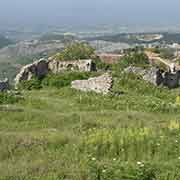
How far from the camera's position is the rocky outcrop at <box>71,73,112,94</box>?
1914cm

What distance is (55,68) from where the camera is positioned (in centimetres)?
2872

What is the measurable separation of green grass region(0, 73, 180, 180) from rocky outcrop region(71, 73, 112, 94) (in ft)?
8.16

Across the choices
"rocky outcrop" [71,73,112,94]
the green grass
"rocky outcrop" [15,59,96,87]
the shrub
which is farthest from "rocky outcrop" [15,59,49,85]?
the green grass

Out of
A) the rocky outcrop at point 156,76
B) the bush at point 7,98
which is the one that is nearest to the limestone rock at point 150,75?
the rocky outcrop at point 156,76

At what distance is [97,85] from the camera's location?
1952 cm

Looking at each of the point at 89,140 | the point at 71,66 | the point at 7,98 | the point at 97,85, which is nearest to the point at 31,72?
the point at 71,66

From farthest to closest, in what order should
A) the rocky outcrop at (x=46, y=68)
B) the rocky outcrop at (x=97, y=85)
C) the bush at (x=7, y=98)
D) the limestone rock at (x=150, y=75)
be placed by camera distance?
the rocky outcrop at (x=46, y=68) < the limestone rock at (x=150, y=75) < the rocky outcrop at (x=97, y=85) < the bush at (x=7, y=98)

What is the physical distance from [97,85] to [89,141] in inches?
395

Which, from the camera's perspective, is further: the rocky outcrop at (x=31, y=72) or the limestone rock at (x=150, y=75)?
the rocky outcrop at (x=31, y=72)

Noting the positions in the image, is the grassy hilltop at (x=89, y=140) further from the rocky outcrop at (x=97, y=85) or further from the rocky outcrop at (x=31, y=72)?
the rocky outcrop at (x=31, y=72)

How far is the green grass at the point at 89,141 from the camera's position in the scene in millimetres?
7449

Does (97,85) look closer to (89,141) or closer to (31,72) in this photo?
(31,72)

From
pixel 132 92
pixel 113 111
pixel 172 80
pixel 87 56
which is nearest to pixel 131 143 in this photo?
pixel 113 111

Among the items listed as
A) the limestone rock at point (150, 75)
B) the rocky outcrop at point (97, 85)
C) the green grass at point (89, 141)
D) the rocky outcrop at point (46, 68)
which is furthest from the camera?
the rocky outcrop at point (46, 68)
